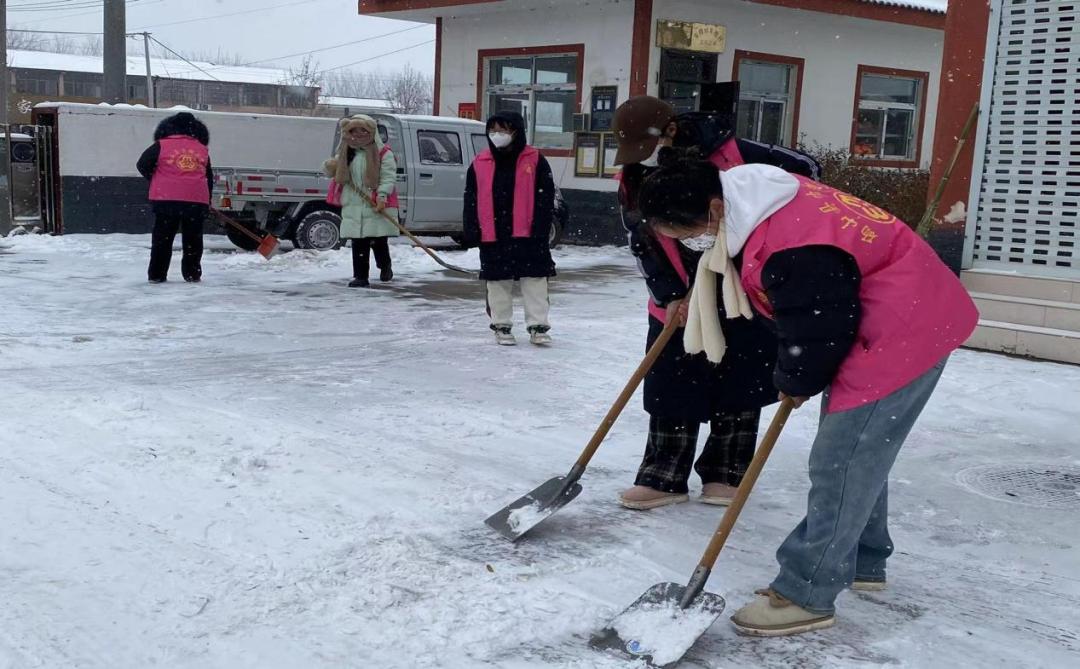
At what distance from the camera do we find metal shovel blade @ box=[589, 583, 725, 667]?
2955 millimetres

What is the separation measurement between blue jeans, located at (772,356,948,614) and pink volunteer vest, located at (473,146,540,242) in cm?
460

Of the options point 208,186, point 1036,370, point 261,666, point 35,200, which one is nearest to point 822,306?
point 261,666

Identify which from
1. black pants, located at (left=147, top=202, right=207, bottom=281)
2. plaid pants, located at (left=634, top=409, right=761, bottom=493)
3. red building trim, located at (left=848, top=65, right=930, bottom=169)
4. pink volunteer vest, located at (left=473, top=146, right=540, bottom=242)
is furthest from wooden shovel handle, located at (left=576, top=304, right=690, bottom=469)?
red building trim, located at (left=848, top=65, right=930, bottom=169)

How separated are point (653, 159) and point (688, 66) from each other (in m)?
12.7

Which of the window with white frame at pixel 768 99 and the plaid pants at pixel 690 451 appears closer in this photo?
the plaid pants at pixel 690 451

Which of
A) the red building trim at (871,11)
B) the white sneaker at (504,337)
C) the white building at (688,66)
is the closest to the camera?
the white sneaker at (504,337)

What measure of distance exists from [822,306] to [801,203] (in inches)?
12.0

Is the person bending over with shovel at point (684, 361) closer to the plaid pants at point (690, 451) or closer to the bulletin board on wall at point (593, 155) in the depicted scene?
the plaid pants at point (690, 451)

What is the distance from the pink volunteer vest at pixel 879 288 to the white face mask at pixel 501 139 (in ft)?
15.1

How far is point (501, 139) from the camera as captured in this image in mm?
7375

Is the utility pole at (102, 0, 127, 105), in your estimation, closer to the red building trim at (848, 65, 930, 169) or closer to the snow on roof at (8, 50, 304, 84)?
the red building trim at (848, 65, 930, 169)

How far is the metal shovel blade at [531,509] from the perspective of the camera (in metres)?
3.86

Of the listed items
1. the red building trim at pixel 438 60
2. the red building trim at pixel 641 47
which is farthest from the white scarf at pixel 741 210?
the red building trim at pixel 438 60

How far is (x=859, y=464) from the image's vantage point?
2.99m
